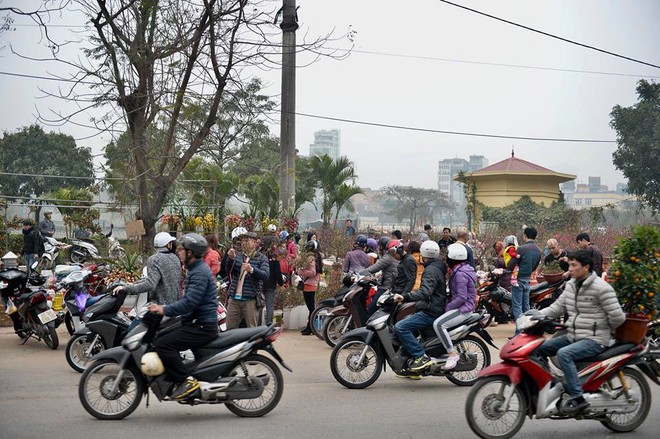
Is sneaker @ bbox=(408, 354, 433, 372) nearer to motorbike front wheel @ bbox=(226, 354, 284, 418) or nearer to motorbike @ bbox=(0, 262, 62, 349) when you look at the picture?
motorbike front wheel @ bbox=(226, 354, 284, 418)

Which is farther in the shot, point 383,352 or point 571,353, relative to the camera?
point 383,352

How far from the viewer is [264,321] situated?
43.0 feet

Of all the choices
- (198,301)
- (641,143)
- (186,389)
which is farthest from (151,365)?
(641,143)

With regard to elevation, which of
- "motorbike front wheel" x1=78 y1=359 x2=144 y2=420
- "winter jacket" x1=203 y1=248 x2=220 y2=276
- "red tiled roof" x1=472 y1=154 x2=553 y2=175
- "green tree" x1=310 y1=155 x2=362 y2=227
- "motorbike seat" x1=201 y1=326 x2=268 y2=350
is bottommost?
"motorbike front wheel" x1=78 y1=359 x2=144 y2=420

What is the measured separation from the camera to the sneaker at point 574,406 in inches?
271

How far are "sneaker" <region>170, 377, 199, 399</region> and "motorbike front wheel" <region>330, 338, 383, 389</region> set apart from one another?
225cm

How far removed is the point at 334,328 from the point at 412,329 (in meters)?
3.28

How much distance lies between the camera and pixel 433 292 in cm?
934

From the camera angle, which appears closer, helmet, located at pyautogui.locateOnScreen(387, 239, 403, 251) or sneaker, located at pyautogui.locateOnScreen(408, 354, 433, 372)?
sneaker, located at pyautogui.locateOnScreen(408, 354, 433, 372)

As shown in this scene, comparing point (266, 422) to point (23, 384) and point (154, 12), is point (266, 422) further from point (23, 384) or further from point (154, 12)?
point (154, 12)

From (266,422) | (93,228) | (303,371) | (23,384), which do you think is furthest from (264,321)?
(93,228)

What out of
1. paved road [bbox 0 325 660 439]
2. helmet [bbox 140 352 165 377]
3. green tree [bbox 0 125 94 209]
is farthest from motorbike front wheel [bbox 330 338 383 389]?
green tree [bbox 0 125 94 209]

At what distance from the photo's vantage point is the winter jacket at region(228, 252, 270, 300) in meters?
10.9

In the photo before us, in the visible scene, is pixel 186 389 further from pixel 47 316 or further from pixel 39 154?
pixel 39 154
